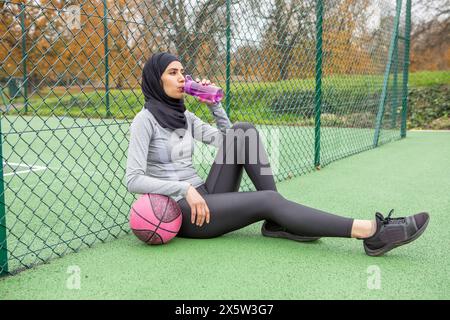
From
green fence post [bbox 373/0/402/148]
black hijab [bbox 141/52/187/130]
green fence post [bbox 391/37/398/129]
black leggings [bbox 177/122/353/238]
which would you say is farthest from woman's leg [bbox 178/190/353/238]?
green fence post [bbox 391/37/398/129]

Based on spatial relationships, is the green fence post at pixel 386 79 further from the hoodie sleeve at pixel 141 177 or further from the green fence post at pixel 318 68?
the hoodie sleeve at pixel 141 177

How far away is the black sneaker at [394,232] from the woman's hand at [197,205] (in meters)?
0.83

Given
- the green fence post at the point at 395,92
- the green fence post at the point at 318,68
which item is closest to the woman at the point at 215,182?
the green fence post at the point at 318,68

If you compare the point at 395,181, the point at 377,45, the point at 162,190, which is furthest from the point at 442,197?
the point at 377,45

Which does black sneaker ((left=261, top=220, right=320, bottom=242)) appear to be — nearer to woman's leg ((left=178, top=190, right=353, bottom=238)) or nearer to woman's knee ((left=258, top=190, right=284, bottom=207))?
woman's leg ((left=178, top=190, right=353, bottom=238))

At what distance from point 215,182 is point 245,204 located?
355mm

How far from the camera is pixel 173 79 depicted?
9.23ft

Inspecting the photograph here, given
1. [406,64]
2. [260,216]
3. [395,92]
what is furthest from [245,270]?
[406,64]

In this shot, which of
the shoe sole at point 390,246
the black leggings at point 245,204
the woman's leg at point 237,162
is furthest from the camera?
the woman's leg at point 237,162

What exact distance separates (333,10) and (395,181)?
7.73 ft

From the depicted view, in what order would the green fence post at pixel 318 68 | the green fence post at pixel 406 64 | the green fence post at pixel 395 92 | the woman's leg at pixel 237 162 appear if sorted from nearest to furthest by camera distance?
the woman's leg at pixel 237 162
the green fence post at pixel 318 68
the green fence post at pixel 395 92
the green fence post at pixel 406 64

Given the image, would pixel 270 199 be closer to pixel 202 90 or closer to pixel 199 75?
pixel 202 90

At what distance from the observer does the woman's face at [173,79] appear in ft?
9.20
